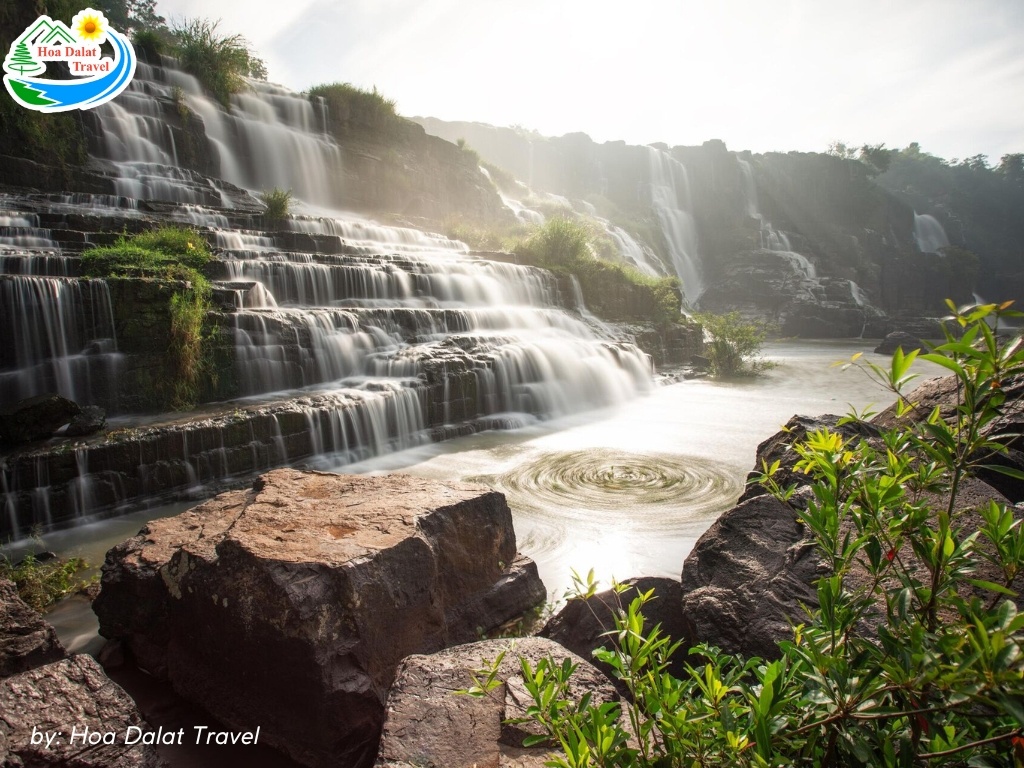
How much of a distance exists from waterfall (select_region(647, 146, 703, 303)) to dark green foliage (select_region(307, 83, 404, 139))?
1778cm

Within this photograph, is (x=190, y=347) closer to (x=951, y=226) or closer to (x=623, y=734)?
(x=623, y=734)

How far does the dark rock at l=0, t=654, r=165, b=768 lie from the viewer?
1924 mm

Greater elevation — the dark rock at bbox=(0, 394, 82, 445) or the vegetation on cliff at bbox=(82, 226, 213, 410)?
the vegetation on cliff at bbox=(82, 226, 213, 410)

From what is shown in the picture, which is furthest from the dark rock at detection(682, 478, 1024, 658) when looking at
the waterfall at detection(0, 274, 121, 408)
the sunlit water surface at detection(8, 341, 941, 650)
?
the waterfall at detection(0, 274, 121, 408)

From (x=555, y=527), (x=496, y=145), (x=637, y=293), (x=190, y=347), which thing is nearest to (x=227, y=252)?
(x=190, y=347)

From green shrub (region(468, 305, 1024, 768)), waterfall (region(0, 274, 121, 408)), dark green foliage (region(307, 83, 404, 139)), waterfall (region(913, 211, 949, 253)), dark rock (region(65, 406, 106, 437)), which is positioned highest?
dark green foliage (region(307, 83, 404, 139))

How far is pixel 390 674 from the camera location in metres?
2.57

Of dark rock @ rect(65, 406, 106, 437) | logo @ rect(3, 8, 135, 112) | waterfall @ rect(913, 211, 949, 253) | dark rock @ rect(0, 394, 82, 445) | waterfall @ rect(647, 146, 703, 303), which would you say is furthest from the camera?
waterfall @ rect(913, 211, 949, 253)

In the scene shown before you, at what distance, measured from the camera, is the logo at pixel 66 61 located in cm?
1049

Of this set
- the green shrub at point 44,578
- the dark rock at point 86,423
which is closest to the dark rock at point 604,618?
the green shrub at point 44,578

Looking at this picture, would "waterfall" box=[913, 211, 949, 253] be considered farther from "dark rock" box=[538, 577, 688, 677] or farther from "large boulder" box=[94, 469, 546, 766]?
"large boulder" box=[94, 469, 546, 766]

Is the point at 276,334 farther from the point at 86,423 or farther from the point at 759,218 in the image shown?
the point at 759,218

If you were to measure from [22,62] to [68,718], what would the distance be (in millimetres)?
13663

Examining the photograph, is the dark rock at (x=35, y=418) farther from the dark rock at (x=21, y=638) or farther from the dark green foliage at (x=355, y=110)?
the dark green foliage at (x=355, y=110)
